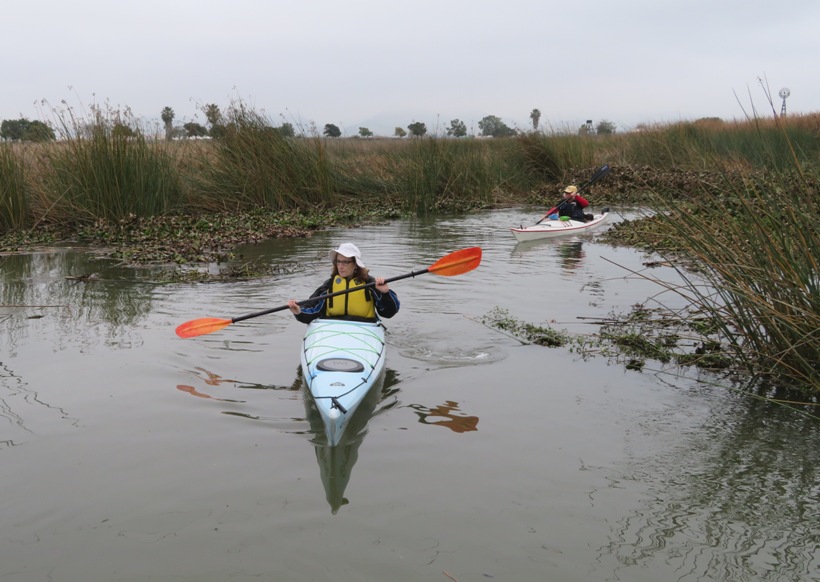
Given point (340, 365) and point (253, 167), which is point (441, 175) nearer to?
point (253, 167)

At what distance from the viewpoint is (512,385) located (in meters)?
6.19

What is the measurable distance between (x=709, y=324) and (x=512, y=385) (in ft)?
7.05

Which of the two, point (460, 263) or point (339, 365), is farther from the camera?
point (460, 263)

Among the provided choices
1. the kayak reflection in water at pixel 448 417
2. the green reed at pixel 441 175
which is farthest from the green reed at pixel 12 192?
the kayak reflection in water at pixel 448 417

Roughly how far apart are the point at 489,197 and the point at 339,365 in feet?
50.9

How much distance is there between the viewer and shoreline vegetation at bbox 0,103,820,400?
210 inches

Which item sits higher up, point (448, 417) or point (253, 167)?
point (253, 167)

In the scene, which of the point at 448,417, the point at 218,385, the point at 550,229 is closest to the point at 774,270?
the point at 448,417

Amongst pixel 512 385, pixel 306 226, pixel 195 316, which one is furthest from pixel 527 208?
pixel 512 385

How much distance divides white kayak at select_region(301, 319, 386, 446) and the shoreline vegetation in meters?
2.11

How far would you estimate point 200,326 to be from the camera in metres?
7.02

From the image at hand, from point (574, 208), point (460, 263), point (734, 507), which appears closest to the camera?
point (734, 507)

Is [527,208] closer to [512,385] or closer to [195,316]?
[195,316]

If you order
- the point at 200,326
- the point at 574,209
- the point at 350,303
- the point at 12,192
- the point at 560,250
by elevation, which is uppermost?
the point at 12,192
